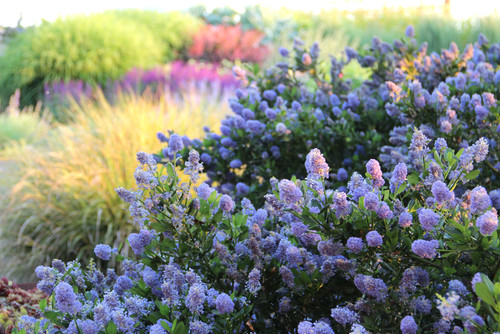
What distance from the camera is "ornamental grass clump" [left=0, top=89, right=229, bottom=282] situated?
3686 mm

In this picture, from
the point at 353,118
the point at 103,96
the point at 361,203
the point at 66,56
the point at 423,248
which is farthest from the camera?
the point at 66,56

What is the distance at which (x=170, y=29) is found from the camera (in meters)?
15.4

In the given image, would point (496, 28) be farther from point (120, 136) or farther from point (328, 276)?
point (328, 276)

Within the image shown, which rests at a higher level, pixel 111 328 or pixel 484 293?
pixel 484 293

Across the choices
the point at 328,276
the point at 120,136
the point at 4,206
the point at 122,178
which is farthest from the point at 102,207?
the point at 328,276

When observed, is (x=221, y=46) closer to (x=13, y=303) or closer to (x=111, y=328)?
(x=13, y=303)

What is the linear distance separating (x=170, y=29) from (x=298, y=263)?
15012 mm

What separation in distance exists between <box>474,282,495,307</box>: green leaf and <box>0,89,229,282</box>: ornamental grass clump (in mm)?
2983

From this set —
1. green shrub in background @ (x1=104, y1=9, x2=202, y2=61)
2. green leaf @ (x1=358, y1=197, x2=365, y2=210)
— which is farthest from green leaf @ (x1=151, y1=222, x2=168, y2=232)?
green shrub in background @ (x1=104, y1=9, x2=202, y2=61)

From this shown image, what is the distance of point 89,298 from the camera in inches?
53.6

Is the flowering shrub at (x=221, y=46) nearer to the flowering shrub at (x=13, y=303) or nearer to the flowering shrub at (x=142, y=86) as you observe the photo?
the flowering shrub at (x=142, y=86)

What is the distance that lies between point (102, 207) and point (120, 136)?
647 millimetres

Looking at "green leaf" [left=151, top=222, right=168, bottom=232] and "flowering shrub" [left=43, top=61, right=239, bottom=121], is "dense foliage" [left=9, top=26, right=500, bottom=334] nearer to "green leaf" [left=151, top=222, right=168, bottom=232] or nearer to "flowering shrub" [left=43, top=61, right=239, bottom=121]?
"green leaf" [left=151, top=222, right=168, bottom=232]

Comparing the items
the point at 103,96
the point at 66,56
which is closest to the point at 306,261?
the point at 103,96
